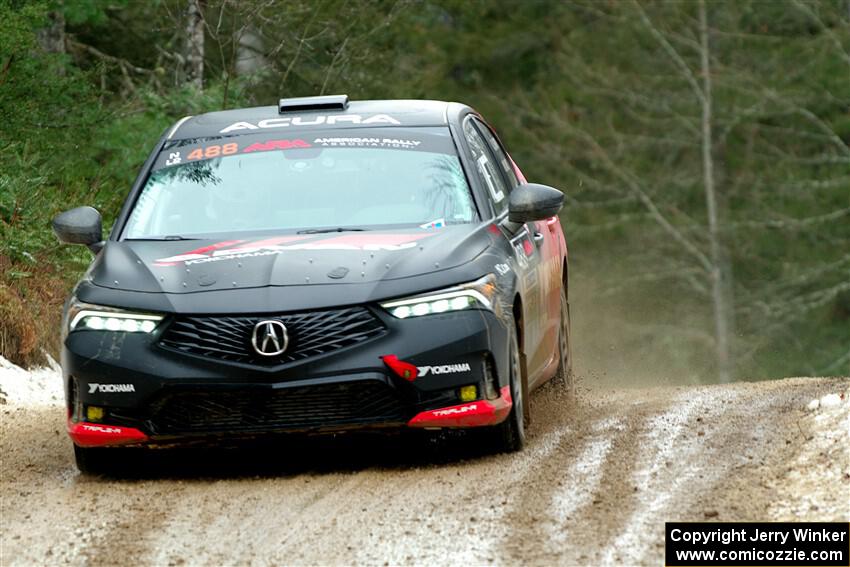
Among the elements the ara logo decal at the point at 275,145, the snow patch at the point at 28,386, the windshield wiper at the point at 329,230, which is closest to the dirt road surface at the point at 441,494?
the windshield wiper at the point at 329,230

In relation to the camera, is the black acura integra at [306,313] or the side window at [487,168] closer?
the black acura integra at [306,313]

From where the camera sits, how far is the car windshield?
812 cm

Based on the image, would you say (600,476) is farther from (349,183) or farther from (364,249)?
(349,183)

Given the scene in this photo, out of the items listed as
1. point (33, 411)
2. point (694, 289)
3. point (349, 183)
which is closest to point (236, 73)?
point (33, 411)

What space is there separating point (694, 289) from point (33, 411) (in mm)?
26408

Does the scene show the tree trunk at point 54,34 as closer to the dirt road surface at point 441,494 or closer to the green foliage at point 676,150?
the dirt road surface at point 441,494

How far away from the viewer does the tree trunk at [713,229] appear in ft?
114

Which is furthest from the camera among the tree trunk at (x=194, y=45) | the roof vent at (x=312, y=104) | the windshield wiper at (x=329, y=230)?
the tree trunk at (x=194, y=45)

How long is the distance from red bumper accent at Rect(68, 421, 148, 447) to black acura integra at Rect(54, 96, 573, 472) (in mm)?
10

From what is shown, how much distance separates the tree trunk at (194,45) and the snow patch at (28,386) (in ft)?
25.5

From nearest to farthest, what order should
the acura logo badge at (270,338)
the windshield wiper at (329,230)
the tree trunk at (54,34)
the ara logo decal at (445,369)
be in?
the acura logo badge at (270,338), the ara logo decal at (445,369), the windshield wiper at (329,230), the tree trunk at (54,34)

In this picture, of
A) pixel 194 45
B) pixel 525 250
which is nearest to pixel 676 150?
pixel 194 45

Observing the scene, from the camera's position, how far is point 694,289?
116 feet

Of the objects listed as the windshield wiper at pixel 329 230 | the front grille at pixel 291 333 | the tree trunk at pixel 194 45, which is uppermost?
the windshield wiper at pixel 329 230
